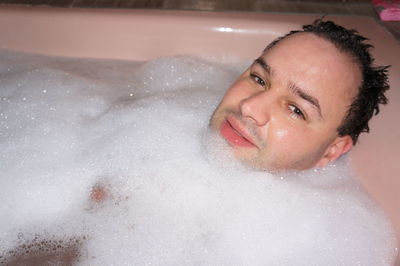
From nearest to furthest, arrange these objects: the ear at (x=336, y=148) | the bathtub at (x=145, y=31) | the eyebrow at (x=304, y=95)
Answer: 1. the eyebrow at (x=304, y=95)
2. the ear at (x=336, y=148)
3. the bathtub at (x=145, y=31)

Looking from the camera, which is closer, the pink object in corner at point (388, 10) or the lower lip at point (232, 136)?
the lower lip at point (232, 136)

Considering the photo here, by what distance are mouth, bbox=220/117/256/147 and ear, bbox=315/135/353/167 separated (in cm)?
23

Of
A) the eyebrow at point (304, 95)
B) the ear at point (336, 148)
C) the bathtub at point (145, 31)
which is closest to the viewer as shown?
the eyebrow at point (304, 95)

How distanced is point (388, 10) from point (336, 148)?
2.35ft

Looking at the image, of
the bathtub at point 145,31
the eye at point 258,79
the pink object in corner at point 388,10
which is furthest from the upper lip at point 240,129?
the pink object in corner at point 388,10

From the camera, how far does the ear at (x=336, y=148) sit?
39.6 inches

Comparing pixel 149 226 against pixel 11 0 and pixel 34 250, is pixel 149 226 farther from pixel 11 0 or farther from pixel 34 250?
pixel 11 0

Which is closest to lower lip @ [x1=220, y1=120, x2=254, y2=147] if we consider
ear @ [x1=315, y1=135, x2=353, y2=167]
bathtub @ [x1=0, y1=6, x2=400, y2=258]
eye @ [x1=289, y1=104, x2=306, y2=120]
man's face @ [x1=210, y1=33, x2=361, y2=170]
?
man's face @ [x1=210, y1=33, x2=361, y2=170]

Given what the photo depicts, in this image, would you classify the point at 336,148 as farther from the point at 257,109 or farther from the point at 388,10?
the point at 388,10

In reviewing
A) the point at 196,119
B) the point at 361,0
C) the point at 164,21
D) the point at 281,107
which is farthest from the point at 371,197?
the point at 361,0

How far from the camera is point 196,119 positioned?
4.11ft

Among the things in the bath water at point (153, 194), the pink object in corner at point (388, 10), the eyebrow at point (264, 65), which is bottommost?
the bath water at point (153, 194)

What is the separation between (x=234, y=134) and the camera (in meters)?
0.96

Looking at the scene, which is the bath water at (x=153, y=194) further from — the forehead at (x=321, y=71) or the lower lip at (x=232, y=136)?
the forehead at (x=321, y=71)
